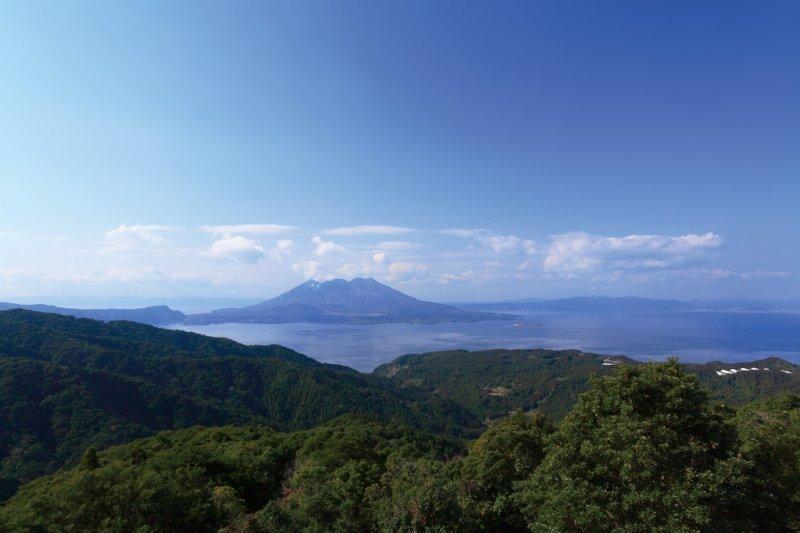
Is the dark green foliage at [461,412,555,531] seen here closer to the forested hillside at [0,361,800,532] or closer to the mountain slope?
the forested hillside at [0,361,800,532]

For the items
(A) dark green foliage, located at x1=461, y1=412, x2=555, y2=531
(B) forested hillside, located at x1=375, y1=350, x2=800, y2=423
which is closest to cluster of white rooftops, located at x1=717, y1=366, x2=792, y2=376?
(B) forested hillside, located at x1=375, y1=350, x2=800, y2=423

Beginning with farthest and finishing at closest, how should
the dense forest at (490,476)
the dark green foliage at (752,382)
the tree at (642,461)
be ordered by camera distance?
the dark green foliage at (752,382) → the dense forest at (490,476) → the tree at (642,461)

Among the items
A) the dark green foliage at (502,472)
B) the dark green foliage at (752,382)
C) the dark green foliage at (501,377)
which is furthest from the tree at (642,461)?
the dark green foliage at (752,382)

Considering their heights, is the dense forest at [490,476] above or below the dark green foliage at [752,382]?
above

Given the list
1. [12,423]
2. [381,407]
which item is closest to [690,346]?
[381,407]

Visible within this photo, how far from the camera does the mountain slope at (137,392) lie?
162 ft

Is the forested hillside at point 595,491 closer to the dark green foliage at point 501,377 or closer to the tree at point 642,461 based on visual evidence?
the tree at point 642,461

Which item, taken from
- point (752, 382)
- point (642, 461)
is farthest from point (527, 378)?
point (642, 461)

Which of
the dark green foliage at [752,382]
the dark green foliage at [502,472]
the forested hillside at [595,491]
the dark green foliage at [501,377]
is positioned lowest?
the dark green foliage at [501,377]

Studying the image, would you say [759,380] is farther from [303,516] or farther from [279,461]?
[303,516]

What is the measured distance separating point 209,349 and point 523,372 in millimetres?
96815

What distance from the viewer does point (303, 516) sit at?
11.1m

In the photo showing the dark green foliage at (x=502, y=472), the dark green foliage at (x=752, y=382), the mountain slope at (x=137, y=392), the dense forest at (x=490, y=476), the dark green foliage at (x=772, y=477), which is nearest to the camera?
the dense forest at (x=490, y=476)

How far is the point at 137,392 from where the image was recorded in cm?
6512
